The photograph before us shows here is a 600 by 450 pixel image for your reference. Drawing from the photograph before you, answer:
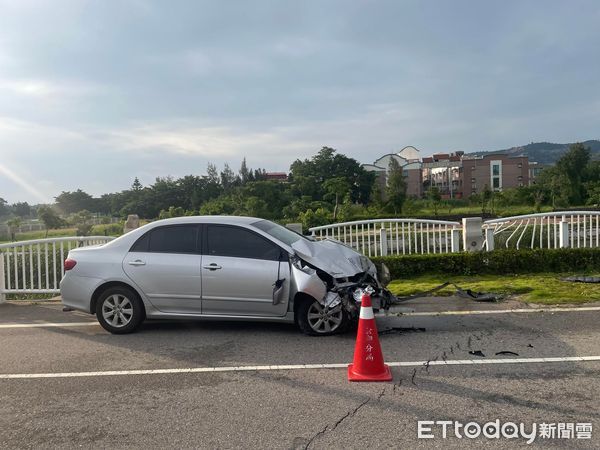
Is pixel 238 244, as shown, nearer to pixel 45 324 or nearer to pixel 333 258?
pixel 333 258

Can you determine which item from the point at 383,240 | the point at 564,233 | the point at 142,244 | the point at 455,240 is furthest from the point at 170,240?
the point at 564,233

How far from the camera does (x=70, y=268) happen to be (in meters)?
6.48

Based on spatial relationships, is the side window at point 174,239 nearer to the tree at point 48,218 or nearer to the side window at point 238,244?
the side window at point 238,244

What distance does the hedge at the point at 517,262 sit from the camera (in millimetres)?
9648

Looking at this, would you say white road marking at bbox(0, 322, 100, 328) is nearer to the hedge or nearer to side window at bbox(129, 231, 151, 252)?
side window at bbox(129, 231, 151, 252)

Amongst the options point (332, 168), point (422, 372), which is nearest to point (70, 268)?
point (422, 372)

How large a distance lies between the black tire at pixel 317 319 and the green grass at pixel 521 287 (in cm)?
266

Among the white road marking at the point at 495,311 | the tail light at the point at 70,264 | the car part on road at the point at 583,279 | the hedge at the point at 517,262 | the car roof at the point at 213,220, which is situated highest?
the car roof at the point at 213,220

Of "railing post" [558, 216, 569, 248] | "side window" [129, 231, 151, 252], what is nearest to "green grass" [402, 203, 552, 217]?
"railing post" [558, 216, 569, 248]

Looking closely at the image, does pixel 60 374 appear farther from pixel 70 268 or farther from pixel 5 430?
pixel 70 268

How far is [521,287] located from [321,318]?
422 centimetres

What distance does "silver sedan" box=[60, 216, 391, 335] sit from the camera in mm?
5781

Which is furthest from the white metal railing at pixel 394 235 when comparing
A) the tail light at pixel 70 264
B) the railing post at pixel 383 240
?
the tail light at pixel 70 264

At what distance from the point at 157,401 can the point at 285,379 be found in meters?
1.14
